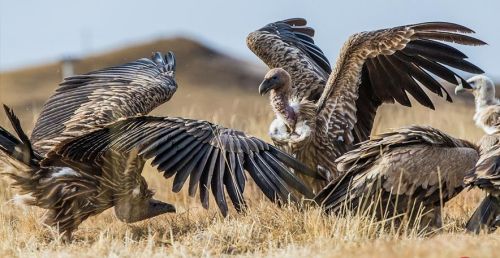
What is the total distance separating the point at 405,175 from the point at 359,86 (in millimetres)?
1701

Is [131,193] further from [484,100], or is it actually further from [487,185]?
[484,100]

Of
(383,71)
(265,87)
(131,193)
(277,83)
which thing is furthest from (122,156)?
(383,71)

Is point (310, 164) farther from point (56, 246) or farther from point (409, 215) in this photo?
point (56, 246)

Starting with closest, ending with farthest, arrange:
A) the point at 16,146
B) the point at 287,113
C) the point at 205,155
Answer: the point at 205,155 < the point at 16,146 < the point at 287,113

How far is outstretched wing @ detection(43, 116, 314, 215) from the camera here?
7.32 metres

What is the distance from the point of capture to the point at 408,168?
25.0ft

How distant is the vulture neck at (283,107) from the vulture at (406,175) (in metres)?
1.01

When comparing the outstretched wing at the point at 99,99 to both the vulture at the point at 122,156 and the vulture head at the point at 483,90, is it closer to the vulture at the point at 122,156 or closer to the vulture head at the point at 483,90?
the vulture at the point at 122,156

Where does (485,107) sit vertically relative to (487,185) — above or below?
below

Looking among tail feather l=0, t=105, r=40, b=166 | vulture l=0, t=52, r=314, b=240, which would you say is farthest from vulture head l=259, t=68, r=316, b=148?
tail feather l=0, t=105, r=40, b=166

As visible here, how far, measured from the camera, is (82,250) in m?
7.06

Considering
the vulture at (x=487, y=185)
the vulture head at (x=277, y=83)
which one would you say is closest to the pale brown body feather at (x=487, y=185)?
the vulture at (x=487, y=185)

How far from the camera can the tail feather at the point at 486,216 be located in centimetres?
733

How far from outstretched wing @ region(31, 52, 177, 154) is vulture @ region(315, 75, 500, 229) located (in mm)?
2375
